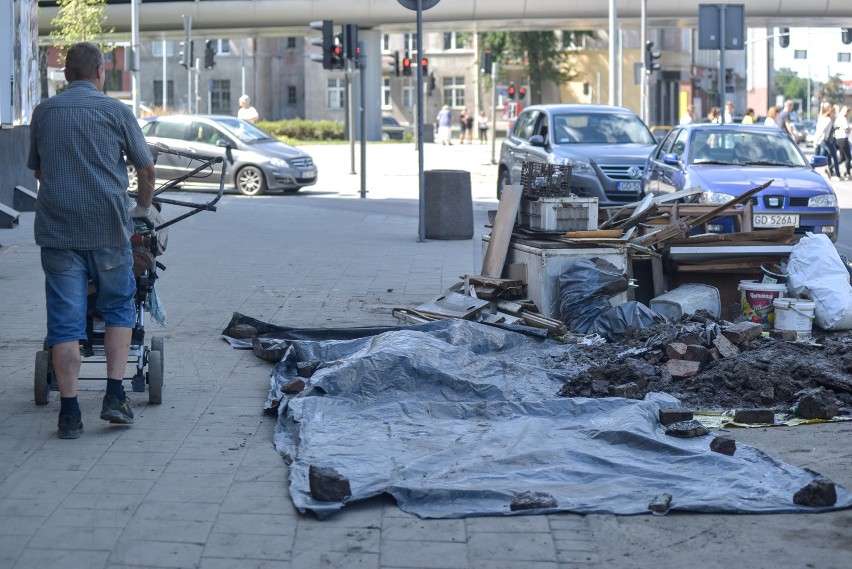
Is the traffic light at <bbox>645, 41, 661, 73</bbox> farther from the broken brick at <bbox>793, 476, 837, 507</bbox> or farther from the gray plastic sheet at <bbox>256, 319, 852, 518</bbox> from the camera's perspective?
the broken brick at <bbox>793, 476, 837, 507</bbox>

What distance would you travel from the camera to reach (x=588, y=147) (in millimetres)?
19750

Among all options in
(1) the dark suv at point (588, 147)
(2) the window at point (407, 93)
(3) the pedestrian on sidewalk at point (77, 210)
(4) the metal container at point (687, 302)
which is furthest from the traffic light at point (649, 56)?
(2) the window at point (407, 93)

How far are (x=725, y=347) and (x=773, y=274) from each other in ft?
6.93

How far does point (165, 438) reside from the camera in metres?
6.10

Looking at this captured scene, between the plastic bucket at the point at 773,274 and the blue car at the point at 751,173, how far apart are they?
4.71 m

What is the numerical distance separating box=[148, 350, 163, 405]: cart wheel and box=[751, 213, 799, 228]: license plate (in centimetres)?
1024

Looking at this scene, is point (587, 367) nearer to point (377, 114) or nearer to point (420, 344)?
point (420, 344)

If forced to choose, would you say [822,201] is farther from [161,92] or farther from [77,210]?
[161,92]

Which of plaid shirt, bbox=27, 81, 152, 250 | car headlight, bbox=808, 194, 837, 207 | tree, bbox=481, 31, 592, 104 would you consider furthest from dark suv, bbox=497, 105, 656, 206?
tree, bbox=481, 31, 592, 104

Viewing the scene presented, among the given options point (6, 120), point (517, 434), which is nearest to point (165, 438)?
point (517, 434)

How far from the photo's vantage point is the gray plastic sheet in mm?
5055

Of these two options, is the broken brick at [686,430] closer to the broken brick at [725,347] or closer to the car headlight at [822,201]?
the broken brick at [725,347]

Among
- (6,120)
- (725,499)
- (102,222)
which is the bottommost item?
(725,499)

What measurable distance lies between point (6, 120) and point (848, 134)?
2276cm
